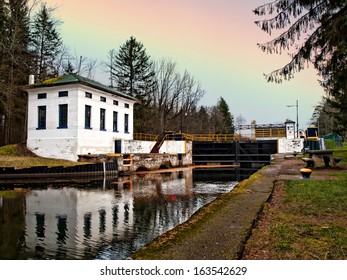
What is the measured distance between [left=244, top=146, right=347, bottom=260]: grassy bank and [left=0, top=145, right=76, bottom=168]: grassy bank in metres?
13.9

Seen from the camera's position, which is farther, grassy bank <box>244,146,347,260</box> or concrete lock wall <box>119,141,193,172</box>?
concrete lock wall <box>119,141,193,172</box>

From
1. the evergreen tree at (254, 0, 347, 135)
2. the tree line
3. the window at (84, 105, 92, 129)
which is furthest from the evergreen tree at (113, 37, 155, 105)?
the evergreen tree at (254, 0, 347, 135)

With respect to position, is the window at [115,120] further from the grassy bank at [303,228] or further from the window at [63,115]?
the grassy bank at [303,228]

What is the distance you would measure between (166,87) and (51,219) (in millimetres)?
35938

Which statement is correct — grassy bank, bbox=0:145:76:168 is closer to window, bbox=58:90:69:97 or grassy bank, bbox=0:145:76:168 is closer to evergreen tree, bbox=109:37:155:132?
window, bbox=58:90:69:97

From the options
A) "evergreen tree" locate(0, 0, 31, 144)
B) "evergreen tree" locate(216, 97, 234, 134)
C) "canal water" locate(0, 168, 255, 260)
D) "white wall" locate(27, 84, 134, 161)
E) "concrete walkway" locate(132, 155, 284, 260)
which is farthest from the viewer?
"evergreen tree" locate(216, 97, 234, 134)

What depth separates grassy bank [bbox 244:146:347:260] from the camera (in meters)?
3.09

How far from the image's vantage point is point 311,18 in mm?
5027

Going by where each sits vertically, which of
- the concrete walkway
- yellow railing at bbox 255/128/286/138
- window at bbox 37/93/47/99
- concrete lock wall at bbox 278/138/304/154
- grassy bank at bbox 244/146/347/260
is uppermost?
window at bbox 37/93/47/99

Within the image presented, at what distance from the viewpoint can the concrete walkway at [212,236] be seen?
3.23m

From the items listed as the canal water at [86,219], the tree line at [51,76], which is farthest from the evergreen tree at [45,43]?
the canal water at [86,219]

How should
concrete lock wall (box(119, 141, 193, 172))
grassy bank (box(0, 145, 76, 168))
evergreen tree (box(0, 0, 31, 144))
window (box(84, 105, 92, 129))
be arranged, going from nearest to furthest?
grassy bank (box(0, 145, 76, 168)) < evergreen tree (box(0, 0, 31, 144)) < window (box(84, 105, 92, 129)) < concrete lock wall (box(119, 141, 193, 172))

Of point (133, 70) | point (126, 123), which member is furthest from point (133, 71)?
point (126, 123)

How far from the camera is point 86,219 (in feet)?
22.9
